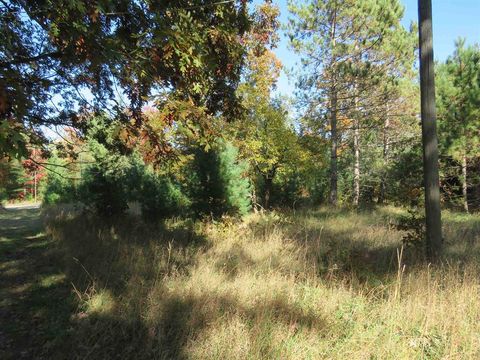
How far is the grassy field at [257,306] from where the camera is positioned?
11.1 ft

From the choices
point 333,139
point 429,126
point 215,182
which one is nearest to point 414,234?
point 429,126

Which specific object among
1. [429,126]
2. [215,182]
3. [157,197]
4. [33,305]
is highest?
[429,126]

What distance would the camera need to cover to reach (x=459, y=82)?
45.5 ft

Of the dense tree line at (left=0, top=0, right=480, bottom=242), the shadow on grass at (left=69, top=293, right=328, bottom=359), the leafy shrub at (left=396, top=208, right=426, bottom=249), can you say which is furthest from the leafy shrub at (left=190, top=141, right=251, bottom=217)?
the shadow on grass at (left=69, top=293, right=328, bottom=359)

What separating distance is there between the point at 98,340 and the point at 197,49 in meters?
3.34

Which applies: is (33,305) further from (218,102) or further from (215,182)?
(215,182)

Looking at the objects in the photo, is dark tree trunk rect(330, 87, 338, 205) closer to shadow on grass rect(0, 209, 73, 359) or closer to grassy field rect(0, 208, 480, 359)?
grassy field rect(0, 208, 480, 359)

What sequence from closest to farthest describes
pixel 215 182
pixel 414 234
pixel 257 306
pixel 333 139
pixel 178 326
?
pixel 178 326, pixel 257 306, pixel 414 234, pixel 215 182, pixel 333 139

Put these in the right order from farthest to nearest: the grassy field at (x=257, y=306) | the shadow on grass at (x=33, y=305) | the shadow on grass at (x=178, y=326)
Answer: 1. the shadow on grass at (x=33, y=305)
2. the shadow on grass at (x=178, y=326)
3. the grassy field at (x=257, y=306)

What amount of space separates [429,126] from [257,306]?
12.5 ft

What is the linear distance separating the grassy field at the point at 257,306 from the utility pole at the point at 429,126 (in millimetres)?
533

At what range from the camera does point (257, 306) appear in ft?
13.4

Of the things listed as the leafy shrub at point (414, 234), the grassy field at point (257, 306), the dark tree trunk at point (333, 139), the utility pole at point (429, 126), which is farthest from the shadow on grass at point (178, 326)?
the dark tree trunk at point (333, 139)

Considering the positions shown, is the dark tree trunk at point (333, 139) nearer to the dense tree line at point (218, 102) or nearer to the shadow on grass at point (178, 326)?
the dense tree line at point (218, 102)
